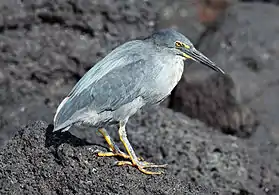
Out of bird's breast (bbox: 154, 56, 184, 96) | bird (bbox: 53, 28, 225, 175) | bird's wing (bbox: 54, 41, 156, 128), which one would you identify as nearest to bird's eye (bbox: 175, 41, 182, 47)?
bird (bbox: 53, 28, 225, 175)

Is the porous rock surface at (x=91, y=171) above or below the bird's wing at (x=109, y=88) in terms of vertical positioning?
below

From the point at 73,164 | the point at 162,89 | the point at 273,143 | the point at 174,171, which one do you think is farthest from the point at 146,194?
the point at 273,143

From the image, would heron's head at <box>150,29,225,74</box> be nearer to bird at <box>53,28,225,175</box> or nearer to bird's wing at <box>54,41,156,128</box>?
bird at <box>53,28,225,175</box>

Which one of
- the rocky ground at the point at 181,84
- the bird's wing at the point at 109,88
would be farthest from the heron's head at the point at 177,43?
the rocky ground at the point at 181,84

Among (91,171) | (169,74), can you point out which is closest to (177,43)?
(169,74)

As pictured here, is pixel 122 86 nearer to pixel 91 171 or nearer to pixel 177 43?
pixel 177 43

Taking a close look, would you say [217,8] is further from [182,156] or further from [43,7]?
[182,156]

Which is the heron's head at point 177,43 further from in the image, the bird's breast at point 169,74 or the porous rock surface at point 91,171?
the porous rock surface at point 91,171

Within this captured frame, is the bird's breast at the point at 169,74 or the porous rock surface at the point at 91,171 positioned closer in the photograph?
the porous rock surface at the point at 91,171

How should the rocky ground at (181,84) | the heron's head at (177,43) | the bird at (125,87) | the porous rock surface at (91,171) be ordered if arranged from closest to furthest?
the porous rock surface at (91,171) → the bird at (125,87) → the heron's head at (177,43) → the rocky ground at (181,84)
